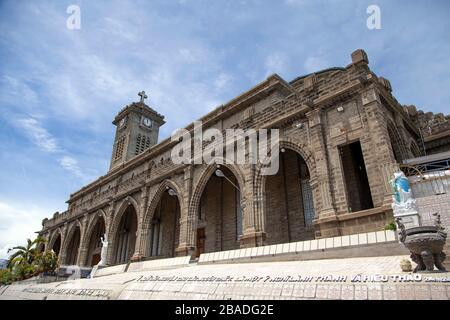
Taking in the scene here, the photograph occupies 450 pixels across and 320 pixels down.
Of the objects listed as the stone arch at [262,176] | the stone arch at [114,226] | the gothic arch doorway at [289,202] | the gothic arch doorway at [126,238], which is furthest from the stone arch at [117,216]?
the stone arch at [262,176]

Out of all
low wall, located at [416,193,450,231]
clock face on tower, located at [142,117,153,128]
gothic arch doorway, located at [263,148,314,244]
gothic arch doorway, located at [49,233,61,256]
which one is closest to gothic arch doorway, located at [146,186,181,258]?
gothic arch doorway, located at [263,148,314,244]

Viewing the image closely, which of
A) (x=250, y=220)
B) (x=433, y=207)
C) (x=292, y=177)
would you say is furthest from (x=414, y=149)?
(x=433, y=207)

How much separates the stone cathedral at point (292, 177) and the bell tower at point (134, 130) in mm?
7445

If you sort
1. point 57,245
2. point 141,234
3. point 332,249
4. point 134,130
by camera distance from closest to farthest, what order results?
point 332,249 → point 141,234 → point 134,130 → point 57,245

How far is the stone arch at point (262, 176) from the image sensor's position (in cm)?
1334

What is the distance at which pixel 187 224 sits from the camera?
1770 centimetres

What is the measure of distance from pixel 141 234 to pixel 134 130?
18154 mm

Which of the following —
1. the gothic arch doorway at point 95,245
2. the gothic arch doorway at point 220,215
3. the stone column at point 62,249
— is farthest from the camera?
the stone column at point 62,249

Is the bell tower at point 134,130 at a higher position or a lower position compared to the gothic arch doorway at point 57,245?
higher

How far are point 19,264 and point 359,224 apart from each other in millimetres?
26502

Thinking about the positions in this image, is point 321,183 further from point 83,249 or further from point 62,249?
point 62,249

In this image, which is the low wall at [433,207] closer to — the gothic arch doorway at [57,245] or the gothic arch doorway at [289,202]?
the gothic arch doorway at [289,202]

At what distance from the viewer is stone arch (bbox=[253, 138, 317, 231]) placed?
1334 centimetres
